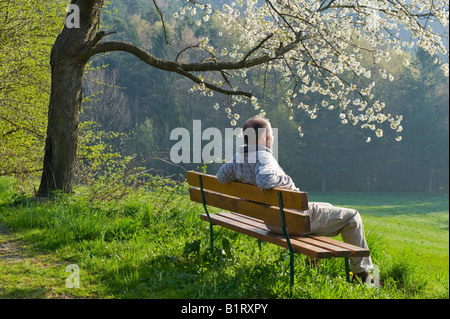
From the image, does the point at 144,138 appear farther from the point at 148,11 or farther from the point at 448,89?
the point at 448,89

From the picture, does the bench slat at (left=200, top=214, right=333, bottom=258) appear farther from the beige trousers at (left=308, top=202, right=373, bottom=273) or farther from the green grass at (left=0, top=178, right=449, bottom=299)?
the beige trousers at (left=308, top=202, right=373, bottom=273)

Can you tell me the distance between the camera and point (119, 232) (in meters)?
5.12

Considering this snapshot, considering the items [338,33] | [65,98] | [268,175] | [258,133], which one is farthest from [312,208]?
[338,33]

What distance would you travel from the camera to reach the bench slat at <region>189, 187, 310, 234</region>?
3.47 metres

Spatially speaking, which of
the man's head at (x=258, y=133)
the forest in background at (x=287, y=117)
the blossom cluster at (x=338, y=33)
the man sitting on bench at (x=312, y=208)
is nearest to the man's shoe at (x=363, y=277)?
the man sitting on bench at (x=312, y=208)

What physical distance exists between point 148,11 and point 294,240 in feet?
137

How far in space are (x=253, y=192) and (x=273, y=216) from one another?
291mm

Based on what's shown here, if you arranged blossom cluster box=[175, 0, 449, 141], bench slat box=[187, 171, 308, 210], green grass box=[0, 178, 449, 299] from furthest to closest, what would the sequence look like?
1. blossom cluster box=[175, 0, 449, 141]
2. green grass box=[0, 178, 449, 299]
3. bench slat box=[187, 171, 308, 210]

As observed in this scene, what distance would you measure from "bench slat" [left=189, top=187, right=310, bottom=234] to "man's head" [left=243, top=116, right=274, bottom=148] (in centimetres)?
A: 48

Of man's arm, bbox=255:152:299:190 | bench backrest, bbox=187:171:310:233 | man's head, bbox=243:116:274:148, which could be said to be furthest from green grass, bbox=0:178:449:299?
man's head, bbox=243:116:274:148

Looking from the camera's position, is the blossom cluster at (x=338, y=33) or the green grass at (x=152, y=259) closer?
the green grass at (x=152, y=259)

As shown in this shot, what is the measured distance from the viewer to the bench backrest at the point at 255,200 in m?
3.44

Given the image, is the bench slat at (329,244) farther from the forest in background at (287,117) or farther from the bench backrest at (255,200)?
the forest in background at (287,117)
